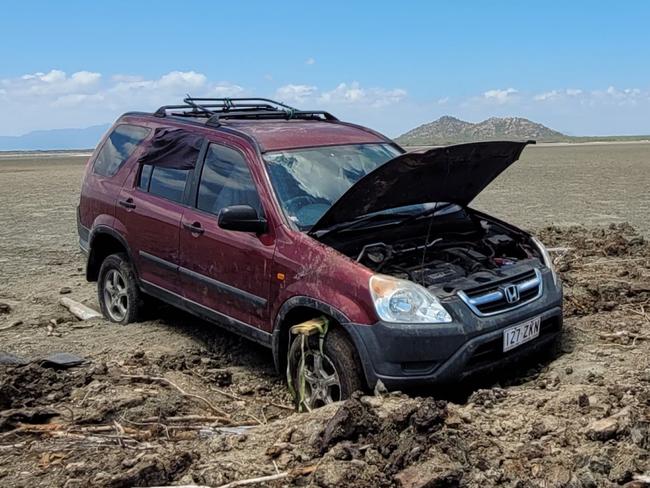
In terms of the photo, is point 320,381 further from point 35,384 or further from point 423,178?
point 35,384

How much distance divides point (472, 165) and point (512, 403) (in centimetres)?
192

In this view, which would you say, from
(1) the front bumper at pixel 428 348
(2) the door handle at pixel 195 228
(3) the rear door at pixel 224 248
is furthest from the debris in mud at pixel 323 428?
(2) the door handle at pixel 195 228

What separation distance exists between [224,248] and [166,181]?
50.3 inches

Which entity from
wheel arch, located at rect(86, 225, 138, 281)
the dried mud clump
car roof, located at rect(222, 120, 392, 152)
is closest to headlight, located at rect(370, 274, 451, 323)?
car roof, located at rect(222, 120, 392, 152)

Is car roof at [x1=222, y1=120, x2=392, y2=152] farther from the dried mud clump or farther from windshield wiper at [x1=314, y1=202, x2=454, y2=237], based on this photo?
the dried mud clump

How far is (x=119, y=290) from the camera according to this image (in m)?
7.68

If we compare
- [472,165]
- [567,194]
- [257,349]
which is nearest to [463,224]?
[472,165]

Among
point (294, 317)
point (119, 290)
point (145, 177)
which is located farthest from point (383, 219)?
point (119, 290)

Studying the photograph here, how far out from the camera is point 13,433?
467 centimetres

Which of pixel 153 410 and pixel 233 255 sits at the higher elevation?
pixel 233 255

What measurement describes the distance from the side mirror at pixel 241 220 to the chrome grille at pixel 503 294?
1.55 m

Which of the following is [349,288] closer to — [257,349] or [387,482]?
[387,482]

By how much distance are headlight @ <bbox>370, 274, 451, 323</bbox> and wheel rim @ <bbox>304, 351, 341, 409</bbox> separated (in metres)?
0.57

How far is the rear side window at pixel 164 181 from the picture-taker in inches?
262
